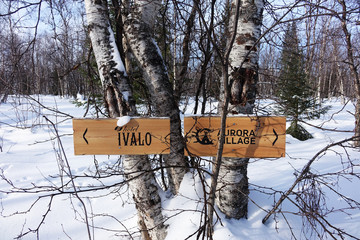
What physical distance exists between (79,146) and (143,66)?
31.0 inches

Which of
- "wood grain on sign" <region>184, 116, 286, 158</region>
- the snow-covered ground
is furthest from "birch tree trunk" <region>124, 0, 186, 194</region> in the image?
the snow-covered ground

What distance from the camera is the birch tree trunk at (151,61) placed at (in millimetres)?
1597

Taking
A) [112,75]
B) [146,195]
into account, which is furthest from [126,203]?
[112,75]

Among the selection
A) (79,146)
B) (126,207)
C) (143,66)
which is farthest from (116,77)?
(126,207)

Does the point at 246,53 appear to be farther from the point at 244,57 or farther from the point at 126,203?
the point at 126,203

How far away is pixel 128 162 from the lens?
5.09 feet

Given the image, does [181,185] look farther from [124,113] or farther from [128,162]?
[124,113]

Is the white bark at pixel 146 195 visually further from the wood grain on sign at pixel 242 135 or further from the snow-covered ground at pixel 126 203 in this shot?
the wood grain on sign at pixel 242 135

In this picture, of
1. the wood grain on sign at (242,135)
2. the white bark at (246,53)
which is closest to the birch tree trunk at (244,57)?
the white bark at (246,53)

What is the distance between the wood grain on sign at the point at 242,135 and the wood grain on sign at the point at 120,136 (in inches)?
7.5

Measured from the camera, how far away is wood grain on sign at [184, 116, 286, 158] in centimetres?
123

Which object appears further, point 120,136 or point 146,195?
point 146,195

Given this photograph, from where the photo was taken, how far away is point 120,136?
127 cm

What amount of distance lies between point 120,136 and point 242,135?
2.59 ft
